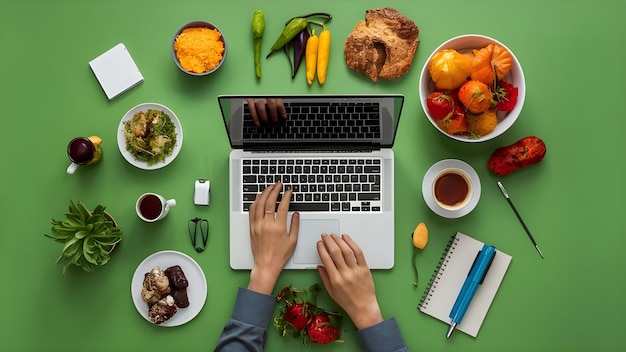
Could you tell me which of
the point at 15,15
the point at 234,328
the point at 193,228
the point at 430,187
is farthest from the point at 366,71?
the point at 15,15

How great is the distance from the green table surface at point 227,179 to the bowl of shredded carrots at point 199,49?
40mm

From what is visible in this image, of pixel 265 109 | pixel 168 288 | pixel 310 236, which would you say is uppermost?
pixel 265 109

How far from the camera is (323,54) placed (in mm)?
1397

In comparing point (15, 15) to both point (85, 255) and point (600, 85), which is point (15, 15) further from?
point (600, 85)

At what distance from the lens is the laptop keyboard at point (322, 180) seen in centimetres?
136

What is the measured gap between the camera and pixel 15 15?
144cm

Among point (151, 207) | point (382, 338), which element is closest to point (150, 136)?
point (151, 207)

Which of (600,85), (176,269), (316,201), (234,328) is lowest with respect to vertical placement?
(234,328)

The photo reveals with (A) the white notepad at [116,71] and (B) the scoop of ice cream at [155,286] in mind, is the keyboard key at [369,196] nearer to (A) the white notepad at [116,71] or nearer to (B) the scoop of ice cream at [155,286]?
(B) the scoop of ice cream at [155,286]

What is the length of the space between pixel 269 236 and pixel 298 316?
0.21 metres

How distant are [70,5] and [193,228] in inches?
26.4

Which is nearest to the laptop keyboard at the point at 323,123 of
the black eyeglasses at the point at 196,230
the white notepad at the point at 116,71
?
the black eyeglasses at the point at 196,230

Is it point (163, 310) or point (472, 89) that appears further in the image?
point (163, 310)

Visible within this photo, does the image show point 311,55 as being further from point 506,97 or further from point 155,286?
point 155,286
